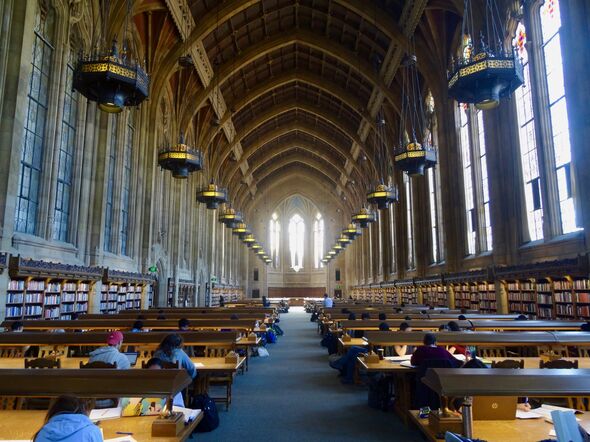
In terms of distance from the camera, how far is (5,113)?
9.25 metres

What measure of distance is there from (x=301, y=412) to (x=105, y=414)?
3330 mm

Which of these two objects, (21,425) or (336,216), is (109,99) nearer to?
(21,425)

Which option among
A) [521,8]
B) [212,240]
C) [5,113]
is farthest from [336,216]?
[5,113]

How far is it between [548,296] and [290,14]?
16582 mm

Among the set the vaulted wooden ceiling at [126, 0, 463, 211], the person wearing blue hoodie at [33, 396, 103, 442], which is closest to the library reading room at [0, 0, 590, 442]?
the person wearing blue hoodie at [33, 396, 103, 442]

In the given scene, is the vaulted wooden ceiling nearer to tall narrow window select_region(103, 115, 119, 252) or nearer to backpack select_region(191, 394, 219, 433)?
tall narrow window select_region(103, 115, 119, 252)

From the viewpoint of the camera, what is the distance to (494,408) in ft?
9.83

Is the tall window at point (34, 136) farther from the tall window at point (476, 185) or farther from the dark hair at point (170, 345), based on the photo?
the tall window at point (476, 185)

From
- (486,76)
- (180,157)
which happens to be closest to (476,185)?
(486,76)

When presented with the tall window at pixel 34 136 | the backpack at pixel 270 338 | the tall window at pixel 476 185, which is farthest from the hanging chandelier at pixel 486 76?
the tall window at pixel 34 136

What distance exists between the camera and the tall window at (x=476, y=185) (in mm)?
15562

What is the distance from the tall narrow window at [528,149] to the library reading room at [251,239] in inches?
2.8

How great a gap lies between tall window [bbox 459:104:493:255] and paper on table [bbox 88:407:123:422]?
14086 millimetres

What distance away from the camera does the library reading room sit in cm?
308
